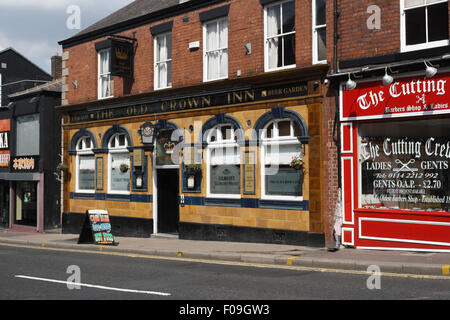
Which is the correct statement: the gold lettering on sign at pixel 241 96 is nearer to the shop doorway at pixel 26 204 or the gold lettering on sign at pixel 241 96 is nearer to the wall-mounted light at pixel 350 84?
the wall-mounted light at pixel 350 84

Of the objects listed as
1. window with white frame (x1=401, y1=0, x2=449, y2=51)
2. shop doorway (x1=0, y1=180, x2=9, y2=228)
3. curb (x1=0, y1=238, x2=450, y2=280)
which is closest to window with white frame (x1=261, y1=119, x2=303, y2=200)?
curb (x1=0, y1=238, x2=450, y2=280)

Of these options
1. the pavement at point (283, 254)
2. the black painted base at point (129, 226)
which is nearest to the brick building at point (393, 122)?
the pavement at point (283, 254)

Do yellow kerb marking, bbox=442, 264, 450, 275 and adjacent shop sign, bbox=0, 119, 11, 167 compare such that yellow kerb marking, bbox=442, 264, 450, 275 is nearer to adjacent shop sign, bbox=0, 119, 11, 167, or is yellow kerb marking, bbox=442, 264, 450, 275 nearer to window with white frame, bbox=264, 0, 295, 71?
window with white frame, bbox=264, 0, 295, 71

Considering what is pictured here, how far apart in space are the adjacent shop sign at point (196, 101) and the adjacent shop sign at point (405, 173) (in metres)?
2.67

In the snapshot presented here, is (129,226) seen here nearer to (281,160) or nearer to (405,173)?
(281,160)

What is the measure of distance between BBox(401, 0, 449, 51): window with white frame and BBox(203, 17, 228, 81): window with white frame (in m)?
5.95

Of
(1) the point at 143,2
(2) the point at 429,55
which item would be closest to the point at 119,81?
(1) the point at 143,2

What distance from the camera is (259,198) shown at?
16.0 metres

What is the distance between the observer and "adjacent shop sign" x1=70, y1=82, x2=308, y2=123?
15.5 metres

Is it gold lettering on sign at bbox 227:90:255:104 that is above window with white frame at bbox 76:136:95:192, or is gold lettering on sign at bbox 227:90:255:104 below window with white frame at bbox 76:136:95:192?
above

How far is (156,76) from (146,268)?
30.3 ft

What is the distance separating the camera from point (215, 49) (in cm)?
1752

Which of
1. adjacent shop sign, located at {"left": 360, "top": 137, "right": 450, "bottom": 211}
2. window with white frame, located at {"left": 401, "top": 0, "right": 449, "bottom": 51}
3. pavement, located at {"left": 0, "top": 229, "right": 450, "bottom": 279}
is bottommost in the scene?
pavement, located at {"left": 0, "top": 229, "right": 450, "bottom": 279}

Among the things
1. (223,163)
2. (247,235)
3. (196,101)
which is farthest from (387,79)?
(196,101)
